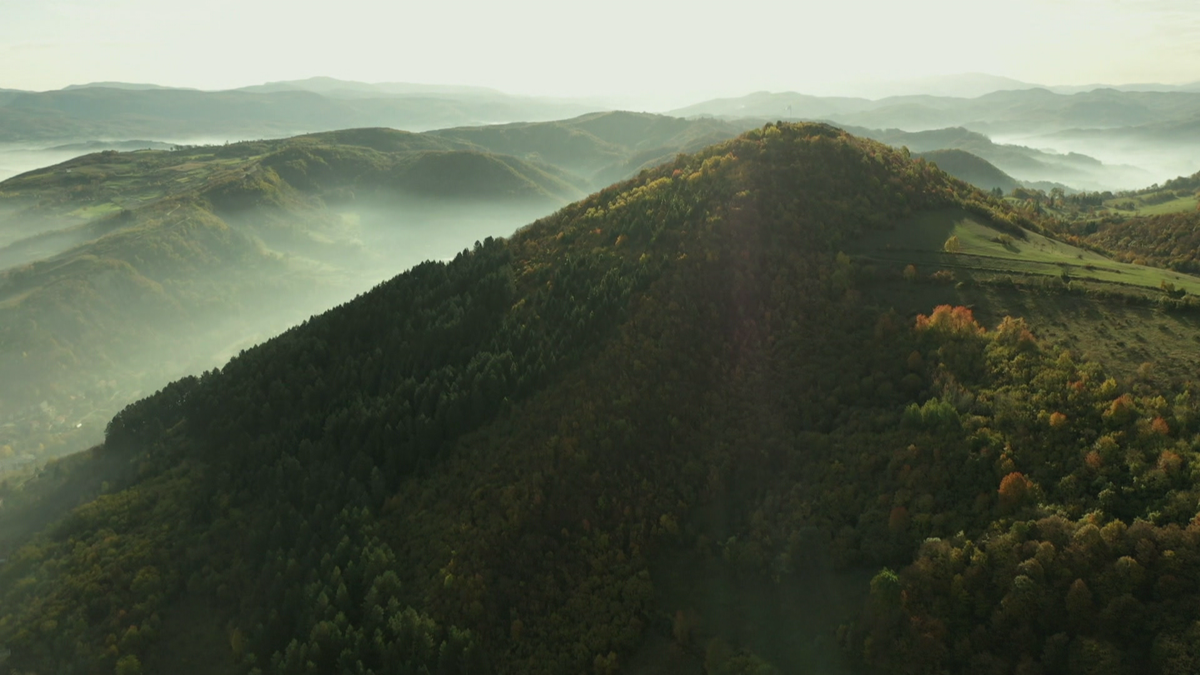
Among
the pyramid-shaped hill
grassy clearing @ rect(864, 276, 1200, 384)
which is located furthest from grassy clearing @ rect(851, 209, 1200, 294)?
grassy clearing @ rect(864, 276, 1200, 384)

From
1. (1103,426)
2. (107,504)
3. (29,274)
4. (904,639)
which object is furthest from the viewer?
(29,274)

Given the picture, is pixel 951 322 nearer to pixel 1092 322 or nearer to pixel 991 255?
pixel 1092 322

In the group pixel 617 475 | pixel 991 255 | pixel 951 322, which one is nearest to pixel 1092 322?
pixel 951 322

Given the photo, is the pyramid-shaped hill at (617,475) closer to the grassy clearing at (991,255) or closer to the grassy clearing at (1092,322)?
the grassy clearing at (1092,322)

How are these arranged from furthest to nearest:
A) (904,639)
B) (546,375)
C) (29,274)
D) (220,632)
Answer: (29,274) < (546,375) < (220,632) < (904,639)

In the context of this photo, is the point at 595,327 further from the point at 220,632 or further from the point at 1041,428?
the point at 220,632

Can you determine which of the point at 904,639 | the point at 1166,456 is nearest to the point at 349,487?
the point at 904,639
